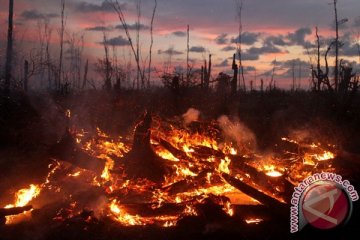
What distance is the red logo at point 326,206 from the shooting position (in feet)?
19.8

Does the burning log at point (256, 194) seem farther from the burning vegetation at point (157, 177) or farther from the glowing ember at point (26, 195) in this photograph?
the glowing ember at point (26, 195)

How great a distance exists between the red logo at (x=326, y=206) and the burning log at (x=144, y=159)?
305 centimetres

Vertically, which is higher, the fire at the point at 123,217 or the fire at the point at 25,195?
the fire at the point at 25,195

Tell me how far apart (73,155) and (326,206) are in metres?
5.55

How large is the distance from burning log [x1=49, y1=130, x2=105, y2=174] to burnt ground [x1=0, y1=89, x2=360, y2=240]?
31 cm

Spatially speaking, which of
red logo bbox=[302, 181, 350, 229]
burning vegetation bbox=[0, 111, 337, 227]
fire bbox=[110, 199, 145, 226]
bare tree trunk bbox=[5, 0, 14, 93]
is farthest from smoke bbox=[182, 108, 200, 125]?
bare tree trunk bbox=[5, 0, 14, 93]

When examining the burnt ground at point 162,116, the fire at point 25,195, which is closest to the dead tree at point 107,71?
the burnt ground at point 162,116

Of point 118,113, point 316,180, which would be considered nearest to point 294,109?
point 118,113

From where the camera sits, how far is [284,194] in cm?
681

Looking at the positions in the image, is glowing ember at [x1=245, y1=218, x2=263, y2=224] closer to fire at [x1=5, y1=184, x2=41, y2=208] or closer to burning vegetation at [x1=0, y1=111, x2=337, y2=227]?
burning vegetation at [x1=0, y1=111, x2=337, y2=227]

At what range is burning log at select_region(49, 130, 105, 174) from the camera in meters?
8.09

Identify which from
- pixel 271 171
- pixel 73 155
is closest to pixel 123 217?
pixel 73 155

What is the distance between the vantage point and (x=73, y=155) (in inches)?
326

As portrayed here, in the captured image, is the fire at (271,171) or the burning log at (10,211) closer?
the burning log at (10,211)
